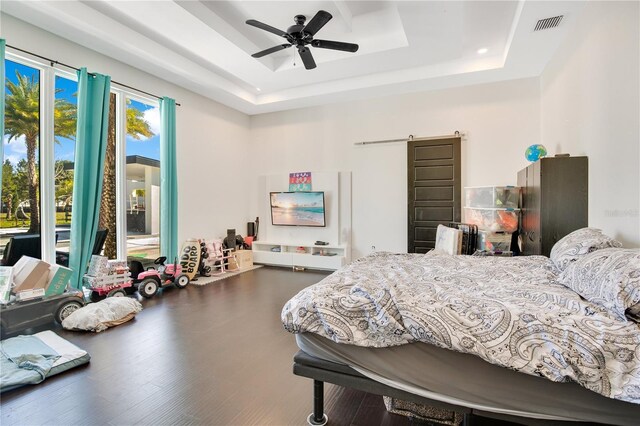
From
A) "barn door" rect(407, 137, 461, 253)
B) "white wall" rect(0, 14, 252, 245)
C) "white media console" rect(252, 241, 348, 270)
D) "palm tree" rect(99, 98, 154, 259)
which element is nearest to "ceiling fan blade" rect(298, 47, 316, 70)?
"barn door" rect(407, 137, 461, 253)

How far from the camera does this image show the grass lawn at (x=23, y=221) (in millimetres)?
3312

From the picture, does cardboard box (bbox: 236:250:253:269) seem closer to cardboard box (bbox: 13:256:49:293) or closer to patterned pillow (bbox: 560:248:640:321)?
cardboard box (bbox: 13:256:49:293)

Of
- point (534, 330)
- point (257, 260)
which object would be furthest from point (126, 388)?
point (257, 260)

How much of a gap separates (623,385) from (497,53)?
4524 mm

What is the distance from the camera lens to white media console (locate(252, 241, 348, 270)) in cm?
573

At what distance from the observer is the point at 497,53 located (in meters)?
4.34

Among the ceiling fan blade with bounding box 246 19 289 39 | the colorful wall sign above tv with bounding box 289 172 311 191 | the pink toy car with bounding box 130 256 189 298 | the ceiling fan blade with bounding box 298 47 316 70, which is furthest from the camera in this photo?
the colorful wall sign above tv with bounding box 289 172 311 191

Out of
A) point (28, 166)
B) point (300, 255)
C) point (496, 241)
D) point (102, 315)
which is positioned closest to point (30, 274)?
point (102, 315)

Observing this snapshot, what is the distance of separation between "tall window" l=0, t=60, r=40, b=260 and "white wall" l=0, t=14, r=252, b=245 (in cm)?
49

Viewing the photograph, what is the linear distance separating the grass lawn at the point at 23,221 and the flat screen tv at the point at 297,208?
3358mm

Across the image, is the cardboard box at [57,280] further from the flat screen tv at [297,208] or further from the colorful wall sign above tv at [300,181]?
Answer: the colorful wall sign above tv at [300,181]

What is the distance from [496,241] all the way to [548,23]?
8.38 feet

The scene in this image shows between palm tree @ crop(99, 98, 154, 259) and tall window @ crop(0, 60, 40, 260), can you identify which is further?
palm tree @ crop(99, 98, 154, 259)

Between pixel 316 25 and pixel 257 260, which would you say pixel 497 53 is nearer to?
pixel 316 25
